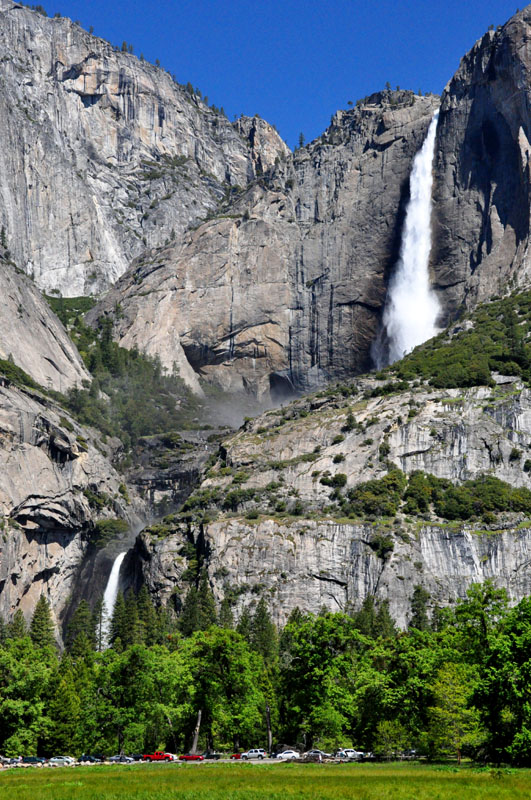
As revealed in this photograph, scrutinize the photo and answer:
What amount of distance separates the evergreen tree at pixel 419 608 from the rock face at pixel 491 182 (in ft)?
247

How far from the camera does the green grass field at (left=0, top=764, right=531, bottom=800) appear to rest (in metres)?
46.1

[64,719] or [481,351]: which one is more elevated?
[481,351]

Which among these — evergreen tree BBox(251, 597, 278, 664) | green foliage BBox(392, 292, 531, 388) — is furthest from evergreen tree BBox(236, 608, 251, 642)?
green foliage BBox(392, 292, 531, 388)

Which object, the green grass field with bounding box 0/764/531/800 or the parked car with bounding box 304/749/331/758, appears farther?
the parked car with bounding box 304/749/331/758

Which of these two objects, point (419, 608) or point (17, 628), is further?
point (419, 608)

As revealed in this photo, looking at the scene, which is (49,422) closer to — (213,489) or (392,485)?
(213,489)

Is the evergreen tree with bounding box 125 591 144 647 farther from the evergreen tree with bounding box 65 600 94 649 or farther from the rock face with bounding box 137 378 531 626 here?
the rock face with bounding box 137 378 531 626

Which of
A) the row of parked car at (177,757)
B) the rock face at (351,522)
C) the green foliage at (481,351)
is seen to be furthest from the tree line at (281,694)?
the green foliage at (481,351)

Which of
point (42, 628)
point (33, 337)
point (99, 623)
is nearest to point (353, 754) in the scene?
point (42, 628)

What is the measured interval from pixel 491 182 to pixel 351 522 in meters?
88.7

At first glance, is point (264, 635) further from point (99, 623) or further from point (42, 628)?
point (99, 623)

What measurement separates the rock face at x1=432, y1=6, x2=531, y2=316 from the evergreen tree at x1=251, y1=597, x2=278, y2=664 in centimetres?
8685

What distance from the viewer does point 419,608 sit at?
4496 inches

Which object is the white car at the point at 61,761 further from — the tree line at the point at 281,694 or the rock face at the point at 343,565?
the rock face at the point at 343,565
